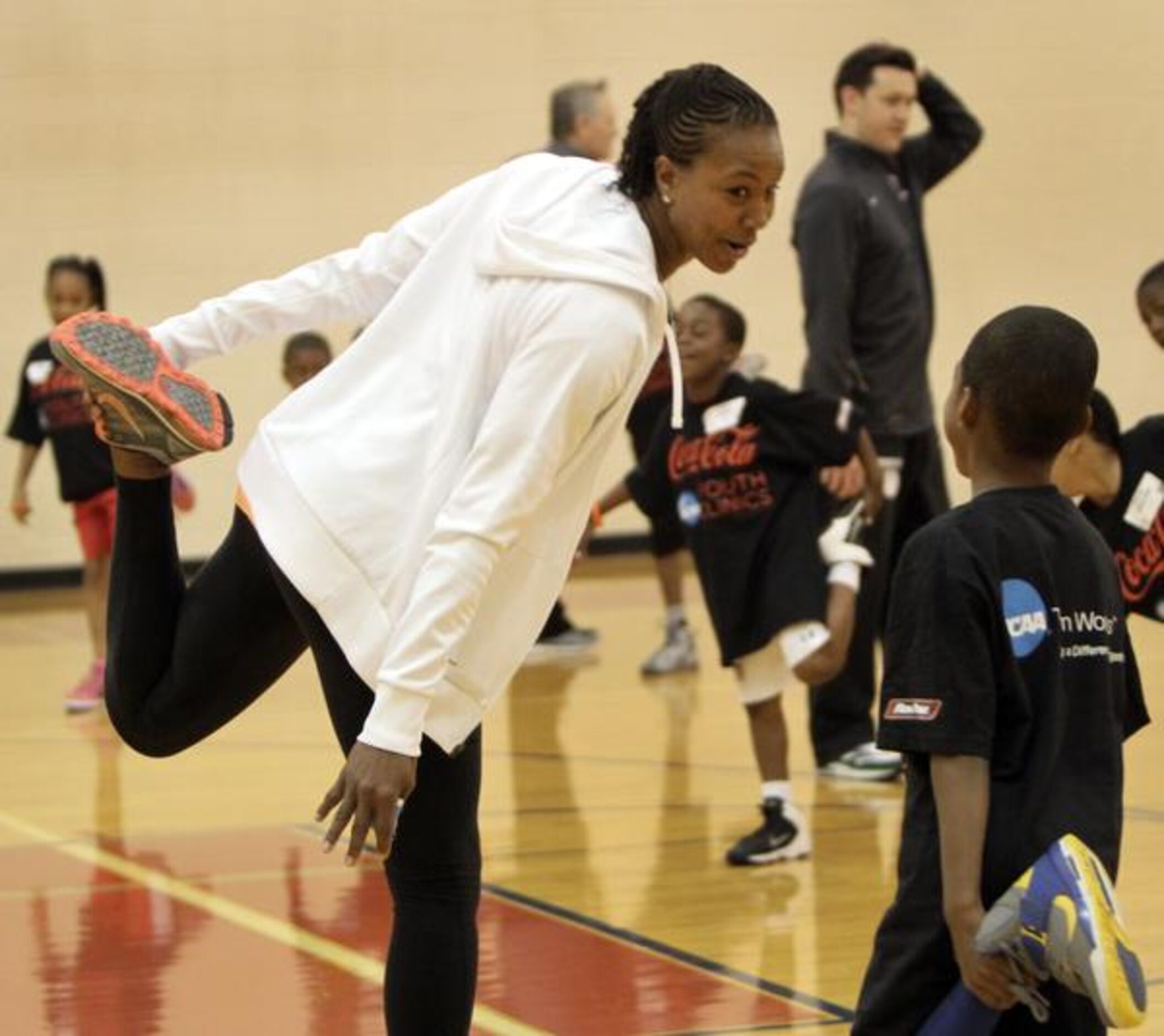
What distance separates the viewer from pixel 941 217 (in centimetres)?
1280

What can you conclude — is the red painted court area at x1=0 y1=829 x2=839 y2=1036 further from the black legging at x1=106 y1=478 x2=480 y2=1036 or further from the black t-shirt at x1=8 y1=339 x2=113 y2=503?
the black t-shirt at x1=8 y1=339 x2=113 y2=503

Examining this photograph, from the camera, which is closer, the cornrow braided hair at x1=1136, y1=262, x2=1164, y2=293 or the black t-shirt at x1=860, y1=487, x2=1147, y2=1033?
the black t-shirt at x1=860, y1=487, x2=1147, y2=1033

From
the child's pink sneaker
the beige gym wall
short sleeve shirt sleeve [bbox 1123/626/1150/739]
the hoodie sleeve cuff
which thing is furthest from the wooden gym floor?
the beige gym wall

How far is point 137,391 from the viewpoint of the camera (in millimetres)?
3379

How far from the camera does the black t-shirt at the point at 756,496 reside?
606 cm

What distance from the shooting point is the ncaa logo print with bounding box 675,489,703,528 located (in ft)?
20.4

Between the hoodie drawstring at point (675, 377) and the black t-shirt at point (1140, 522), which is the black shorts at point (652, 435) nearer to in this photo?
the black t-shirt at point (1140, 522)

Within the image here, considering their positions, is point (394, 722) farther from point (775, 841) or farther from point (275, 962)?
point (775, 841)

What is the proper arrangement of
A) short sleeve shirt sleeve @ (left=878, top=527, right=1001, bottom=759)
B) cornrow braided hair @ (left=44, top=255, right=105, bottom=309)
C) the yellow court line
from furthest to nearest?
cornrow braided hair @ (left=44, top=255, right=105, bottom=309) < the yellow court line < short sleeve shirt sleeve @ (left=878, top=527, right=1001, bottom=759)

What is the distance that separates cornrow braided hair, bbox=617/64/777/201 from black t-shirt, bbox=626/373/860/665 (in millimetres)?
2856

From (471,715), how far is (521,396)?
0.45 metres

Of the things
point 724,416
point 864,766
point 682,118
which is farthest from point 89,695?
point 682,118

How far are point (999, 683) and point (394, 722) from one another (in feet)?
2.47

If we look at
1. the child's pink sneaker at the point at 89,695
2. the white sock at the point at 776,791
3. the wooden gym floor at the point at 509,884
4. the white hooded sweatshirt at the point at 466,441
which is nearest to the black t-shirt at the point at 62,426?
the child's pink sneaker at the point at 89,695
